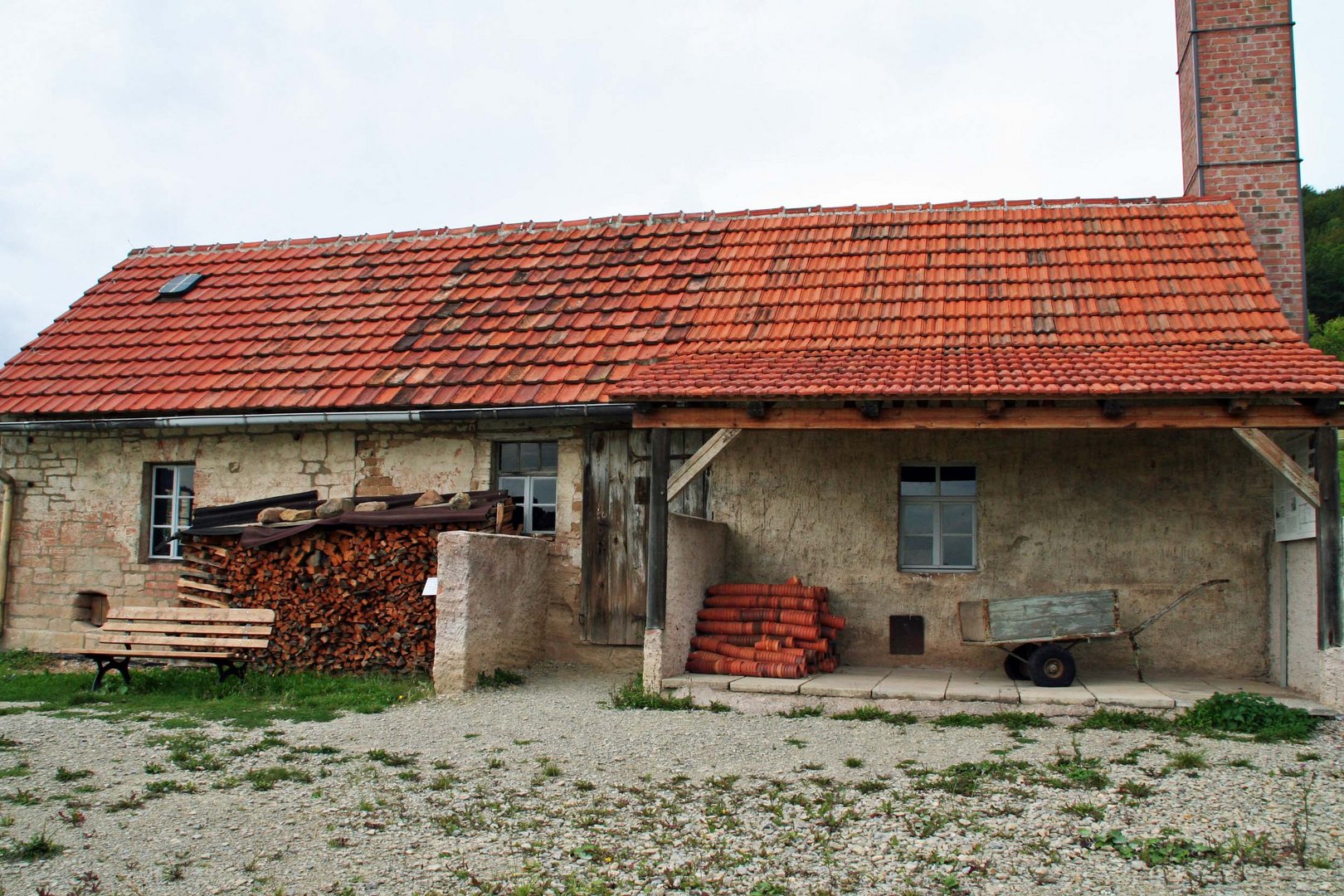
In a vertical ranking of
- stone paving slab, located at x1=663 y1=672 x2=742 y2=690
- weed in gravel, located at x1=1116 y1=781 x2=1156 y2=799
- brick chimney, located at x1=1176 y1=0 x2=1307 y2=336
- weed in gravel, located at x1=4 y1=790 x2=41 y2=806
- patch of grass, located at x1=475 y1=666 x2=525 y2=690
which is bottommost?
weed in gravel, located at x1=4 y1=790 x2=41 y2=806

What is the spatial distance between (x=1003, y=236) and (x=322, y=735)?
Result: 29.5ft

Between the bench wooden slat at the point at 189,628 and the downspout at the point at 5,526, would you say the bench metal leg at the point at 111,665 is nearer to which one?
the bench wooden slat at the point at 189,628

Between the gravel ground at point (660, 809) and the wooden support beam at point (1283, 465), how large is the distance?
1715 mm

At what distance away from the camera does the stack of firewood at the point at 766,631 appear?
955 centimetres

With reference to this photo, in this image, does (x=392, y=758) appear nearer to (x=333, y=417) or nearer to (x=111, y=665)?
(x=111, y=665)

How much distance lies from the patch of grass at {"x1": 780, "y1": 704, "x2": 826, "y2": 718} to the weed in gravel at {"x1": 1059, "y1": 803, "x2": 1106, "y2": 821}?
2777 millimetres

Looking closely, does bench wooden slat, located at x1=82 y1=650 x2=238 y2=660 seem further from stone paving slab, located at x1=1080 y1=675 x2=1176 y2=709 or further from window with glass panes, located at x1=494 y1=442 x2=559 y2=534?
stone paving slab, located at x1=1080 y1=675 x2=1176 y2=709

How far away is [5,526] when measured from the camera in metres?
12.6

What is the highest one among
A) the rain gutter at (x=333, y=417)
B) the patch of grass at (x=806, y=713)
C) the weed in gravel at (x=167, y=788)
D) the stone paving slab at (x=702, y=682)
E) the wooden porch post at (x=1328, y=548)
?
the rain gutter at (x=333, y=417)

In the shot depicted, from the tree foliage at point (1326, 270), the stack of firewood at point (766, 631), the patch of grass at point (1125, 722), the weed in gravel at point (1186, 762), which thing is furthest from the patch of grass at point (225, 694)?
the tree foliage at point (1326, 270)

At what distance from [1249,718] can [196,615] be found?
29.1 ft

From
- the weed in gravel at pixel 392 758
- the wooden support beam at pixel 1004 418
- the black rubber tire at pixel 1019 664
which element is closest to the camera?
the weed in gravel at pixel 392 758

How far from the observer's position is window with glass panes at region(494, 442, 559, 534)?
11.4 m

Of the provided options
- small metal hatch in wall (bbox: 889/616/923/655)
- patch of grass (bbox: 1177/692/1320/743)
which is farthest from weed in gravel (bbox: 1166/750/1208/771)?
small metal hatch in wall (bbox: 889/616/923/655)
